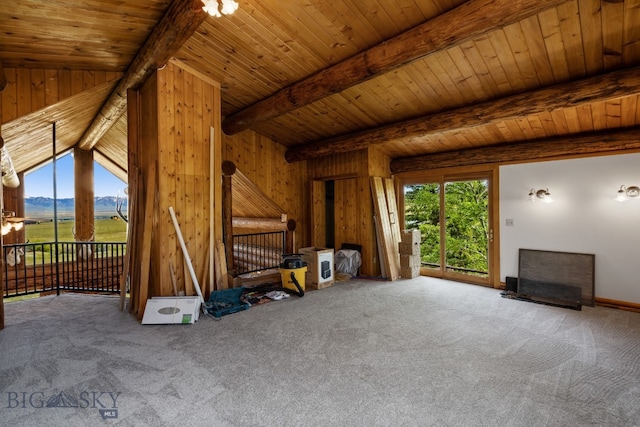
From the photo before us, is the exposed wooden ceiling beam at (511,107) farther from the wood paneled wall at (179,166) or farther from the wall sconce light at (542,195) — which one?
the wood paneled wall at (179,166)

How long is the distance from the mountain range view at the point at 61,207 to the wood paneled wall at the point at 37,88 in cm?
386

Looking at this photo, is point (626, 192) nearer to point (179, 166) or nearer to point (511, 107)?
point (511, 107)

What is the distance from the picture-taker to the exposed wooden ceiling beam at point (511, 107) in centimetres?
313

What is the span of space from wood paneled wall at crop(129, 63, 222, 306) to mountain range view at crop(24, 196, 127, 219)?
13.1 feet

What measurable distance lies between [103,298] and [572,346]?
20.3 feet

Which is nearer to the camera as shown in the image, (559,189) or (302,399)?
(302,399)

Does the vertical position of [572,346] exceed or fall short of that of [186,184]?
it falls short

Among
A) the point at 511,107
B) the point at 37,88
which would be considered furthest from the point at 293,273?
the point at 37,88

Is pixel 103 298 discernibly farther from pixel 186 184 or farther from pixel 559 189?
pixel 559 189

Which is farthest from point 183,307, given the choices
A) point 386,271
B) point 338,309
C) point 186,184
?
point 386,271

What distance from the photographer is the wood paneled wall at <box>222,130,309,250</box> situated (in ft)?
20.5

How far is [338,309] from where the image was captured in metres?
4.11

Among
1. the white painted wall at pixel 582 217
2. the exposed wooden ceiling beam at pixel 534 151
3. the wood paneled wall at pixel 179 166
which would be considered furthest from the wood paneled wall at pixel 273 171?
the white painted wall at pixel 582 217

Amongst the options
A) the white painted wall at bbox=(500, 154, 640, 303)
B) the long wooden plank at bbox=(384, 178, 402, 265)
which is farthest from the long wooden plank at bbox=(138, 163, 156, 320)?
the white painted wall at bbox=(500, 154, 640, 303)
